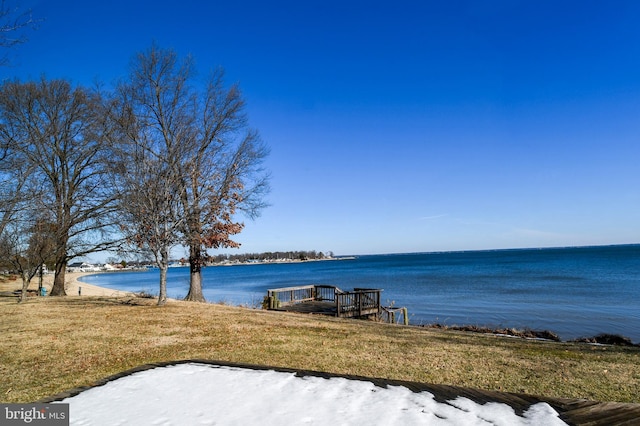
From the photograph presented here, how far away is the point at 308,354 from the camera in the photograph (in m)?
7.74

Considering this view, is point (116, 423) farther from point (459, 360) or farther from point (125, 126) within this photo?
point (125, 126)

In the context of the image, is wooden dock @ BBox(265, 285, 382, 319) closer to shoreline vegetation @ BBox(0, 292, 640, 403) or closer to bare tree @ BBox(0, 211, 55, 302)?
shoreline vegetation @ BBox(0, 292, 640, 403)

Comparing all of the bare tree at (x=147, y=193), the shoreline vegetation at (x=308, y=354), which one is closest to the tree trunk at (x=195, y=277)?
the bare tree at (x=147, y=193)

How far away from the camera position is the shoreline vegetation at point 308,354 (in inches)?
239

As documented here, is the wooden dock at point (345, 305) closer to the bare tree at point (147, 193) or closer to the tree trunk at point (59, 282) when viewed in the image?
the bare tree at point (147, 193)

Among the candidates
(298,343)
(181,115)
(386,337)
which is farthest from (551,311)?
(181,115)

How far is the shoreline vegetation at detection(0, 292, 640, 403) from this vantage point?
607 centimetres

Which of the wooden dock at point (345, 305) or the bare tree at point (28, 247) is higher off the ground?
the bare tree at point (28, 247)

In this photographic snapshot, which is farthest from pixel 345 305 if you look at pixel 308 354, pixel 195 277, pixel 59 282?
pixel 59 282

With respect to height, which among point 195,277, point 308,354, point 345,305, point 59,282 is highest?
point 195,277

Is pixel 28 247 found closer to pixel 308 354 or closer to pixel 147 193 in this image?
pixel 147 193

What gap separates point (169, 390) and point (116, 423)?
87 centimetres

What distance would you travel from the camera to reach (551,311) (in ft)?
76.3

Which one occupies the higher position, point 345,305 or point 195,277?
point 195,277
